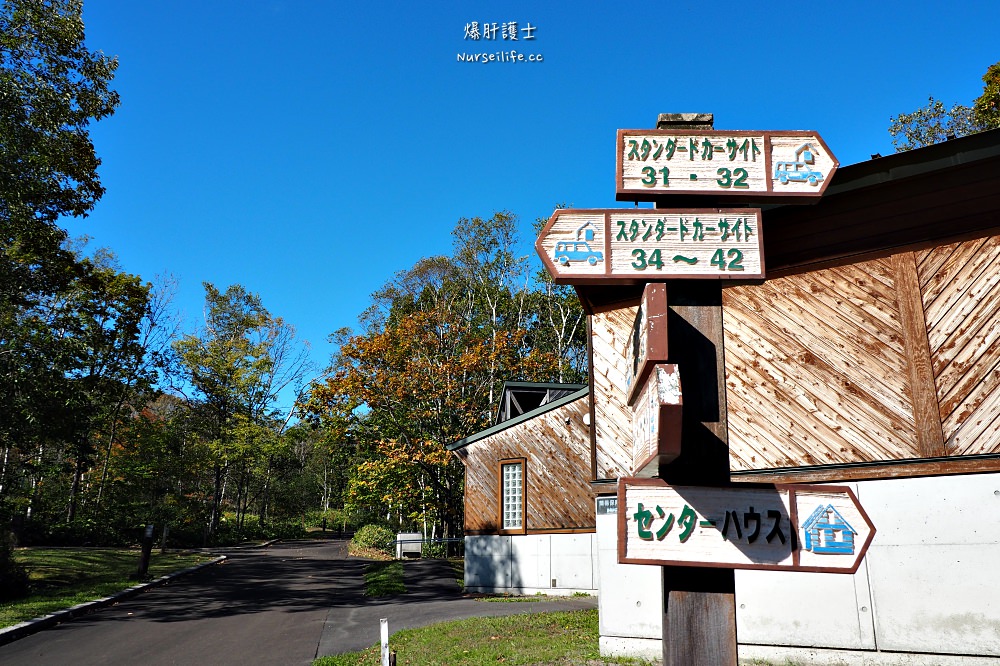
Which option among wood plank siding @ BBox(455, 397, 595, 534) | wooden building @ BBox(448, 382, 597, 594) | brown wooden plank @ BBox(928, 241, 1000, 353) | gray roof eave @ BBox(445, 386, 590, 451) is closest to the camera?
brown wooden plank @ BBox(928, 241, 1000, 353)

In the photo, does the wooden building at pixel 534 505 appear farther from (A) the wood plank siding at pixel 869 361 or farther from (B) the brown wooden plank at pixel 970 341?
(B) the brown wooden plank at pixel 970 341

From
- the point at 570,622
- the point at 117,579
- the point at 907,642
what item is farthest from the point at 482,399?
the point at 907,642

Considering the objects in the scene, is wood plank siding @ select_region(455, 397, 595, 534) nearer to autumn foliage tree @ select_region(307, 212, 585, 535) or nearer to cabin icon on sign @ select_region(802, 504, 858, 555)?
autumn foliage tree @ select_region(307, 212, 585, 535)

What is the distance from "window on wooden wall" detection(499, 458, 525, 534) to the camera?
18.9 metres

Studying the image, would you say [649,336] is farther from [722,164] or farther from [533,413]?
[533,413]

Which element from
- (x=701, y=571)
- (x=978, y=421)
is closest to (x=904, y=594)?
(x=978, y=421)

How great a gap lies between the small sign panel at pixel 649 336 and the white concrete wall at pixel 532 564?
15093mm

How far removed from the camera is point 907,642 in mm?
7793

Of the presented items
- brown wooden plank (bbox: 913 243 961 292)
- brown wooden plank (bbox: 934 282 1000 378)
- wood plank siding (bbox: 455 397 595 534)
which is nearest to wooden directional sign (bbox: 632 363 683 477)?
brown wooden plank (bbox: 934 282 1000 378)

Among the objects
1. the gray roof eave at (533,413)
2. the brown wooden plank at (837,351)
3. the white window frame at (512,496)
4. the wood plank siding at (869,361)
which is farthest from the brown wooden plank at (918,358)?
the white window frame at (512,496)

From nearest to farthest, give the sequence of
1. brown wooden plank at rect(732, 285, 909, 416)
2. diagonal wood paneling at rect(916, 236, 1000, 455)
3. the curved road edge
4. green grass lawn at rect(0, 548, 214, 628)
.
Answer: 1. diagonal wood paneling at rect(916, 236, 1000, 455)
2. brown wooden plank at rect(732, 285, 909, 416)
3. the curved road edge
4. green grass lawn at rect(0, 548, 214, 628)

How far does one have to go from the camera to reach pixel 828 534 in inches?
115

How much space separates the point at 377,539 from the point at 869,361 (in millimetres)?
31080

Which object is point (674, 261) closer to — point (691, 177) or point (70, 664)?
point (691, 177)
